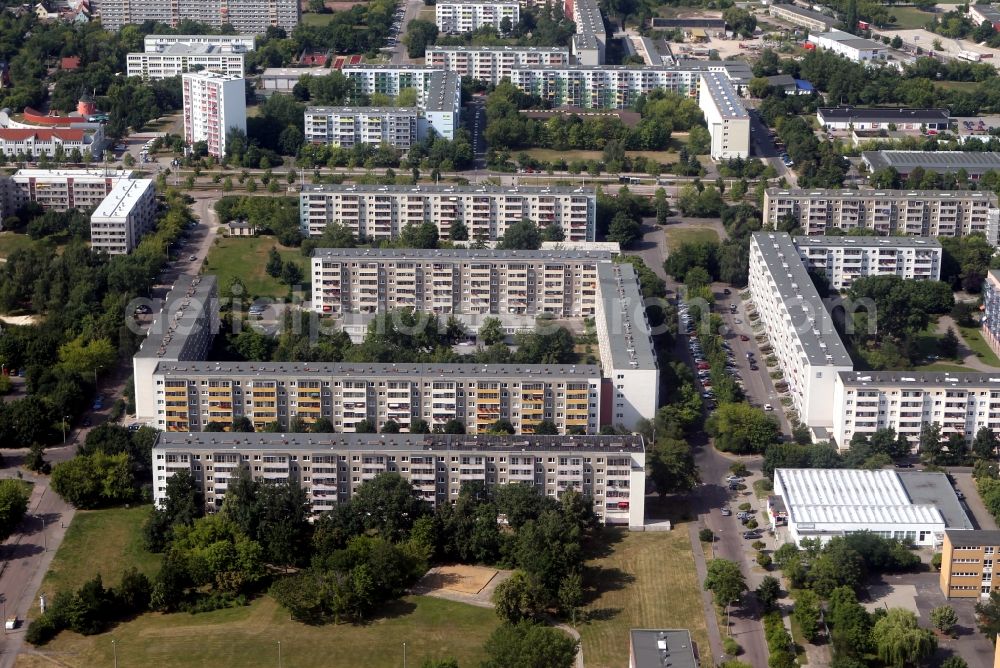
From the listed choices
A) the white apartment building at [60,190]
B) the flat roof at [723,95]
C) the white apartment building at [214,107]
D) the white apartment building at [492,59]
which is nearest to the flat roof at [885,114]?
the flat roof at [723,95]

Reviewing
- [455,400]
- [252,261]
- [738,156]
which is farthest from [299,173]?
[455,400]

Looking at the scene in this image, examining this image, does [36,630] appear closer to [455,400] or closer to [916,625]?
[455,400]

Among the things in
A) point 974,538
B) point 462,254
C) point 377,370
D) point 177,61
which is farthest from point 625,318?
point 177,61

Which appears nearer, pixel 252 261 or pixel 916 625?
pixel 916 625

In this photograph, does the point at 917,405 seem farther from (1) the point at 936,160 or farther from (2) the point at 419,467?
(1) the point at 936,160

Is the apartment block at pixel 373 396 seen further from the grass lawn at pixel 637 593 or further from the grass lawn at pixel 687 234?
the grass lawn at pixel 687 234
